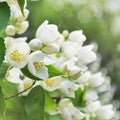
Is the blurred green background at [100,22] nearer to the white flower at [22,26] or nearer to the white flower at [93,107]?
the white flower at [93,107]

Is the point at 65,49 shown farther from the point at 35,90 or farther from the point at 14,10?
the point at 14,10

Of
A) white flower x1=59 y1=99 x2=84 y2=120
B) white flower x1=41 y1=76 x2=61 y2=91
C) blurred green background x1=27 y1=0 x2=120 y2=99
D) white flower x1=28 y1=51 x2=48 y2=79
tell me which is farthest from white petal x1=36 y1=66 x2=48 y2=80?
blurred green background x1=27 y1=0 x2=120 y2=99

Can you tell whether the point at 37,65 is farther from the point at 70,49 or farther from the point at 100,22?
the point at 100,22

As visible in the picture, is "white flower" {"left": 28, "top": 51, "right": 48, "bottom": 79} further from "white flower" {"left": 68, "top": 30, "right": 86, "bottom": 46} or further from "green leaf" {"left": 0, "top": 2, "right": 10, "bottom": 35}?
"white flower" {"left": 68, "top": 30, "right": 86, "bottom": 46}

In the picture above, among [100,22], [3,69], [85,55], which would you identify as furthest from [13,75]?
[100,22]

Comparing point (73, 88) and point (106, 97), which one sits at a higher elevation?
point (73, 88)

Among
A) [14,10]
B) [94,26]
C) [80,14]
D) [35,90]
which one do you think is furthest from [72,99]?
[94,26]
